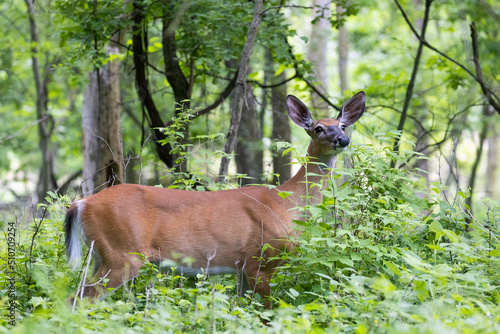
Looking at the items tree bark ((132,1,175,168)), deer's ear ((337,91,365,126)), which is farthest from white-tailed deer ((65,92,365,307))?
tree bark ((132,1,175,168))

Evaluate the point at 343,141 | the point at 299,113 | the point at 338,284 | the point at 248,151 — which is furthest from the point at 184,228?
the point at 248,151

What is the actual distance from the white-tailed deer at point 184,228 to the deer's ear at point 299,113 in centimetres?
55

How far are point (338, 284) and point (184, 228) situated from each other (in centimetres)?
202

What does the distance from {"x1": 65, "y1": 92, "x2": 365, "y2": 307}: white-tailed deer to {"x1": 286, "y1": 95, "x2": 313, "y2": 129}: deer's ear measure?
0.55 m

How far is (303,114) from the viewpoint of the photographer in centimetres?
618

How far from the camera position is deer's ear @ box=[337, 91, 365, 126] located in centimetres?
630

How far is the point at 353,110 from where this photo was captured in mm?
6398

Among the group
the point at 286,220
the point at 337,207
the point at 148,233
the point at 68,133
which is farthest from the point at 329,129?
the point at 68,133

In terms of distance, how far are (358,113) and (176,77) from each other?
108 inches

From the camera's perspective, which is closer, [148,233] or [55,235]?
[148,233]

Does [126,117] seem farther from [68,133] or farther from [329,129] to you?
[329,129]

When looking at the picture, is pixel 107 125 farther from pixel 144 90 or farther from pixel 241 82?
pixel 241 82

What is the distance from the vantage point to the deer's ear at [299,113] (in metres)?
6.12

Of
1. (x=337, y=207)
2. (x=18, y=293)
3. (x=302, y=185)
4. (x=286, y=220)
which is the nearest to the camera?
(x=337, y=207)
